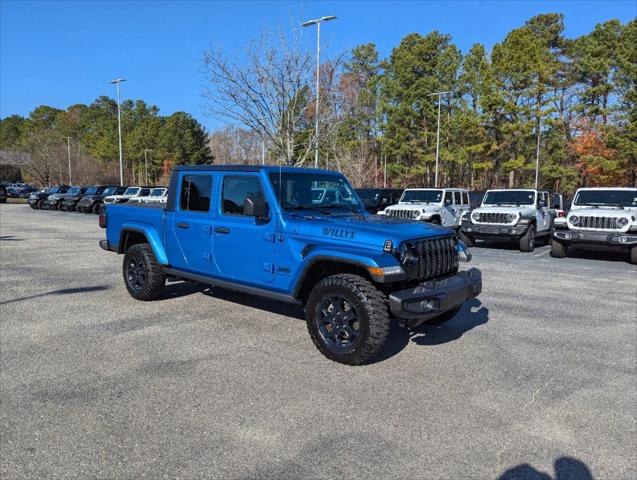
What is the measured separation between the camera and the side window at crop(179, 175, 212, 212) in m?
5.90

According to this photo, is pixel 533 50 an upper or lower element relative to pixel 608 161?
upper

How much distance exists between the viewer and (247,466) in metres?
2.91

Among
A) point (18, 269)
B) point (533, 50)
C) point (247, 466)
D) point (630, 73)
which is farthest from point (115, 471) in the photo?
point (533, 50)

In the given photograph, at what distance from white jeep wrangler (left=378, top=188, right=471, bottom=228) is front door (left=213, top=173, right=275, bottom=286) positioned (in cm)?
983

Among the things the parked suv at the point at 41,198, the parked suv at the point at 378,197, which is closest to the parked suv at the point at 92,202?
the parked suv at the point at 41,198

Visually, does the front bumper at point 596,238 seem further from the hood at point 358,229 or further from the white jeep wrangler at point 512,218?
the hood at point 358,229

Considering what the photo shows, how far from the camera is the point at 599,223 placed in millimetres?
11781

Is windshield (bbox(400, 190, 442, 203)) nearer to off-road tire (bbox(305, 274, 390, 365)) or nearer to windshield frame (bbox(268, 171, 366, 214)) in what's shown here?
windshield frame (bbox(268, 171, 366, 214))

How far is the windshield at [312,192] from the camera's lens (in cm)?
533

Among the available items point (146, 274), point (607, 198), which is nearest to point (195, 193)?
point (146, 274)

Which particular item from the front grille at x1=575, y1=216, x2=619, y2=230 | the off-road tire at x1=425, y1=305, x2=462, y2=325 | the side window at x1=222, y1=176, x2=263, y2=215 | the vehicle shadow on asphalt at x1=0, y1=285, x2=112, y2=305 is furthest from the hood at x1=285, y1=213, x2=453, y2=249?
the front grille at x1=575, y1=216, x2=619, y2=230

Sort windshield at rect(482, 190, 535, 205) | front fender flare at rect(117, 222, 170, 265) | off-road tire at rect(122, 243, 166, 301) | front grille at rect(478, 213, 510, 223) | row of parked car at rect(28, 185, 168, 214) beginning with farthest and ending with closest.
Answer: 1. row of parked car at rect(28, 185, 168, 214)
2. windshield at rect(482, 190, 535, 205)
3. front grille at rect(478, 213, 510, 223)
4. off-road tire at rect(122, 243, 166, 301)
5. front fender flare at rect(117, 222, 170, 265)

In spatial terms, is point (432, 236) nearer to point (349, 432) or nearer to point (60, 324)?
point (349, 432)

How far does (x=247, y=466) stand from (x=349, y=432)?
767mm
